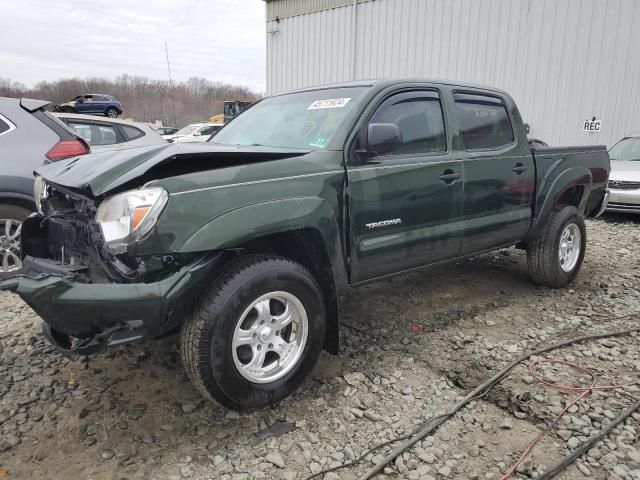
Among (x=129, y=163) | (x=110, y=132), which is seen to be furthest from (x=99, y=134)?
(x=129, y=163)

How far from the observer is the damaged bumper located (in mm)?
2008

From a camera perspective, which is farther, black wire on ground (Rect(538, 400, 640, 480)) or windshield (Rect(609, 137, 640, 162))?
windshield (Rect(609, 137, 640, 162))

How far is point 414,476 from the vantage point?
209 cm

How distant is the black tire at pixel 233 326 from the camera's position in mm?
2211

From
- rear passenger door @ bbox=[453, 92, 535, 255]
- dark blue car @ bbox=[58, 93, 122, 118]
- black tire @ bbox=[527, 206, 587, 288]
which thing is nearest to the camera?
rear passenger door @ bbox=[453, 92, 535, 255]

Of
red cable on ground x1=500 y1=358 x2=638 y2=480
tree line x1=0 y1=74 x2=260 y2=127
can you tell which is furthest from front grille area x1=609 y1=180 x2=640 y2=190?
tree line x1=0 y1=74 x2=260 y2=127

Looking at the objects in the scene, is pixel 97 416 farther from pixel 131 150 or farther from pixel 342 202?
pixel 342 202

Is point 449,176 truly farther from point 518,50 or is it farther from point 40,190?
point 518,50

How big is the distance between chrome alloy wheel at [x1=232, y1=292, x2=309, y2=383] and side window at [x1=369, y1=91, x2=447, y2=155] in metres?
1.22

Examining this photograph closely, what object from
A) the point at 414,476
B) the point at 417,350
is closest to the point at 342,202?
the point at 417,350

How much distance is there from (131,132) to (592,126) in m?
10.4

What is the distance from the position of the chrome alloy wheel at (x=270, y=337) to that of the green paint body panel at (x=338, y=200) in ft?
0.91

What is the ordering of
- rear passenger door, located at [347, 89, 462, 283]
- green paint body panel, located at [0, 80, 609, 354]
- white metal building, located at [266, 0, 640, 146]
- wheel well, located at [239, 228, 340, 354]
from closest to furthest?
1. green paint body panel, located at [0, 80, 609, 354]
2. wheel well, located at [239, 228, 340, 354]
3. rear passenger door, located at [347, 89, 462, 283]
4. white metal building, located at [266, 0, 640, 146]

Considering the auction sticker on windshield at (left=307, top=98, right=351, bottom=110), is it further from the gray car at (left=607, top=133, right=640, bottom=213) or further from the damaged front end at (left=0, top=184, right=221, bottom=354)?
the gray car at (left=607, top=133, right=640, bottom=213)
